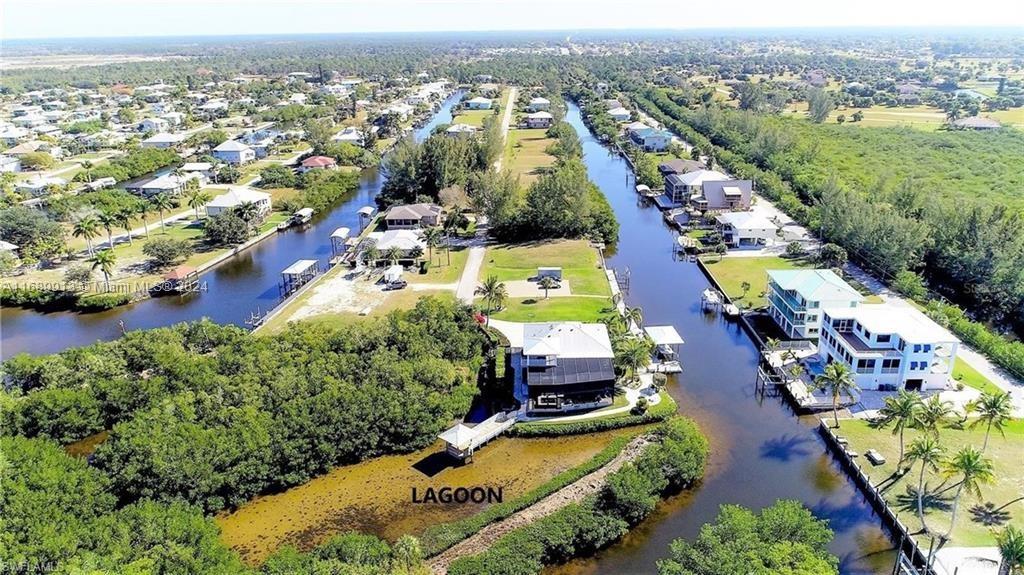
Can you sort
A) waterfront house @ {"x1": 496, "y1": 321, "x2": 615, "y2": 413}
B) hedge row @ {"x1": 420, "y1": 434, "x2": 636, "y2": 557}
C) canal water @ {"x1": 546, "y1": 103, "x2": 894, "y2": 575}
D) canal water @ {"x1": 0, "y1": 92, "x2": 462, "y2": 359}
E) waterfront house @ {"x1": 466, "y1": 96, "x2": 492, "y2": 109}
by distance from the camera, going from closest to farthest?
hedge row @ {"x1": 420, "y1": 434, "x2": 636, "y2": 557} → canal water @ {"x1": 546, "y1": 103, "x2": 894, "y2": 575} → waterfront house @ {"x1": 496, "y1": 321, "x2": 615, "y2": 413} → canal water @ {"x1": 0, "y1": 92, "x2": 462, "y2": 359} → waterfront house @ {"x1": 466, "y1": 96, "x2": 492, "y2": 109}

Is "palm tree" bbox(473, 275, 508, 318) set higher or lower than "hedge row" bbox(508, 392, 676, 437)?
higher

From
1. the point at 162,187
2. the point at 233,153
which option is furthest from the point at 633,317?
the point at 233,153

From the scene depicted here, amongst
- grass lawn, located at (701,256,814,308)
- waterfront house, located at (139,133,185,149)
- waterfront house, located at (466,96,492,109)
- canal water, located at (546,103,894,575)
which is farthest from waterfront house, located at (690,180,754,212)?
waterfront house, located at (139,133,185,149)

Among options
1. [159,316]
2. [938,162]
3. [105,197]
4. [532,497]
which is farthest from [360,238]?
[938,162]

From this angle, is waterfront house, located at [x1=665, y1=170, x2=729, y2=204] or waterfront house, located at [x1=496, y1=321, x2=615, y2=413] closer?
waterfront house, located at [x1=496, y1=321, x2=615, y2=413]

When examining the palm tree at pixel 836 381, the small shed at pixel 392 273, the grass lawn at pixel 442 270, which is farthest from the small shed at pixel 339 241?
the palm tree at pixel 836 381

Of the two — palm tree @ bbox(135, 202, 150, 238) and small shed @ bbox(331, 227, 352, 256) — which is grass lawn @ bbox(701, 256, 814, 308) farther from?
palm tree @ bbox(135, 202, 150, 238)
